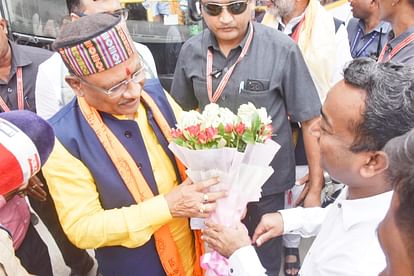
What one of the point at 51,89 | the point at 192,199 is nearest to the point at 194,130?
the point at 192,199

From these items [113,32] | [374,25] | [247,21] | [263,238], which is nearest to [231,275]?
[263,238]

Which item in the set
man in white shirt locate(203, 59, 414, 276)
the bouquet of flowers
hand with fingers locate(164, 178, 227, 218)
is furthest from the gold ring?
man in white shirt locate(203, 59, 414, 276)

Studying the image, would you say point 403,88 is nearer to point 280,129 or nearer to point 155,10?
point 280,129

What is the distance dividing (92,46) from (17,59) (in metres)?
1.56

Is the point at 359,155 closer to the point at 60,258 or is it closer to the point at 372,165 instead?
the point at 372,165

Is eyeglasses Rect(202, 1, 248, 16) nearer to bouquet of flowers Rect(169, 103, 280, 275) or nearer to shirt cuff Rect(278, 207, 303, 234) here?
bouquet of flowers Rect(169, 103, 280, 275)

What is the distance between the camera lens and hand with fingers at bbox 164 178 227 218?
1.59 m

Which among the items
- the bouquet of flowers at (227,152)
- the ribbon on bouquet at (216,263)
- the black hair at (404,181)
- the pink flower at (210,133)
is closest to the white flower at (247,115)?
the bouquet of flowers at (227,152)

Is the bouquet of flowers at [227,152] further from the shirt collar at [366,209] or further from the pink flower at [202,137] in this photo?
the shirt collar at [366,209]

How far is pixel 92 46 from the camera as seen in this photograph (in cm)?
152

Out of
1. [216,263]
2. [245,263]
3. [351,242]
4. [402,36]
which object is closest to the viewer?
[351,242]

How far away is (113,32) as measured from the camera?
5.19ft

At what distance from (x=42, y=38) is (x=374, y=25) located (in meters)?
3.70

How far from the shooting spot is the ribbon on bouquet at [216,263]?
1.76 m
